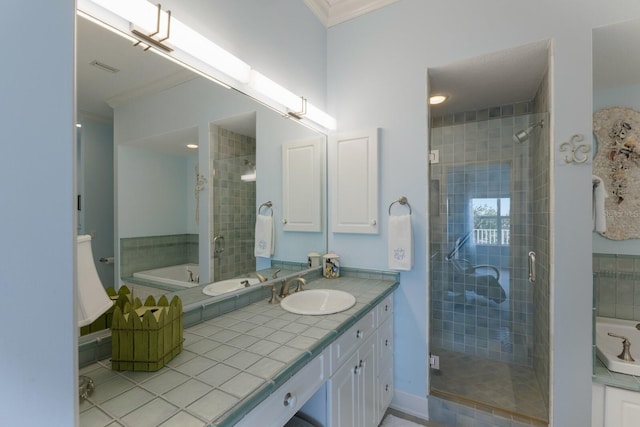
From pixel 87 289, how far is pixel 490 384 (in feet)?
8.44

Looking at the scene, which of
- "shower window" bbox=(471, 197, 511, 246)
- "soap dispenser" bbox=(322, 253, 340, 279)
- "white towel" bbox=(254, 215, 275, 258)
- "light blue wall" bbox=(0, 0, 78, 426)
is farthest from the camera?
"shower window" bbox=(471, 197, 511, 246)

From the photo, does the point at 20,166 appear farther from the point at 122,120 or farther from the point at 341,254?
the point at 341,254

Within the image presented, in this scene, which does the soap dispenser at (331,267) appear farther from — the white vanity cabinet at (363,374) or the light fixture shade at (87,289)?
the light fixture shade at (87,289)

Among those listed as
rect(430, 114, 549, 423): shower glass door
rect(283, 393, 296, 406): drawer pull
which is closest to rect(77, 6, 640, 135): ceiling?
rect(430, 114, 549, 423): shower glass door

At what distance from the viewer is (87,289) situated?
77cm

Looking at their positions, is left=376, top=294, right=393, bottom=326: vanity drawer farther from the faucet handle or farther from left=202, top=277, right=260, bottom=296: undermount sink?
left=202, top=277, right=260, bottom=296: undermount sink

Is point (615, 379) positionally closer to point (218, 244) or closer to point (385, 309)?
point (385, 309)

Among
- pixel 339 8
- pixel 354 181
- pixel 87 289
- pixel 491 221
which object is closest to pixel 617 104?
pixel 491 221

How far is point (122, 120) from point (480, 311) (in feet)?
9.84

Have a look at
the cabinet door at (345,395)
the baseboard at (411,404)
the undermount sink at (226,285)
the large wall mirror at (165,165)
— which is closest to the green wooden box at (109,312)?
the large wall mirror at (165,165)

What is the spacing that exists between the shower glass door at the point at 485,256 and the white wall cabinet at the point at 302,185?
2.98ft

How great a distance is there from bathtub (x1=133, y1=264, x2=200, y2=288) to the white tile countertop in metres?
0.21

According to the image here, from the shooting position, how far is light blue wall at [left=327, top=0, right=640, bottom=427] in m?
1.49

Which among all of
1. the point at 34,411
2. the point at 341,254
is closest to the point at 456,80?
the point at 341,254
